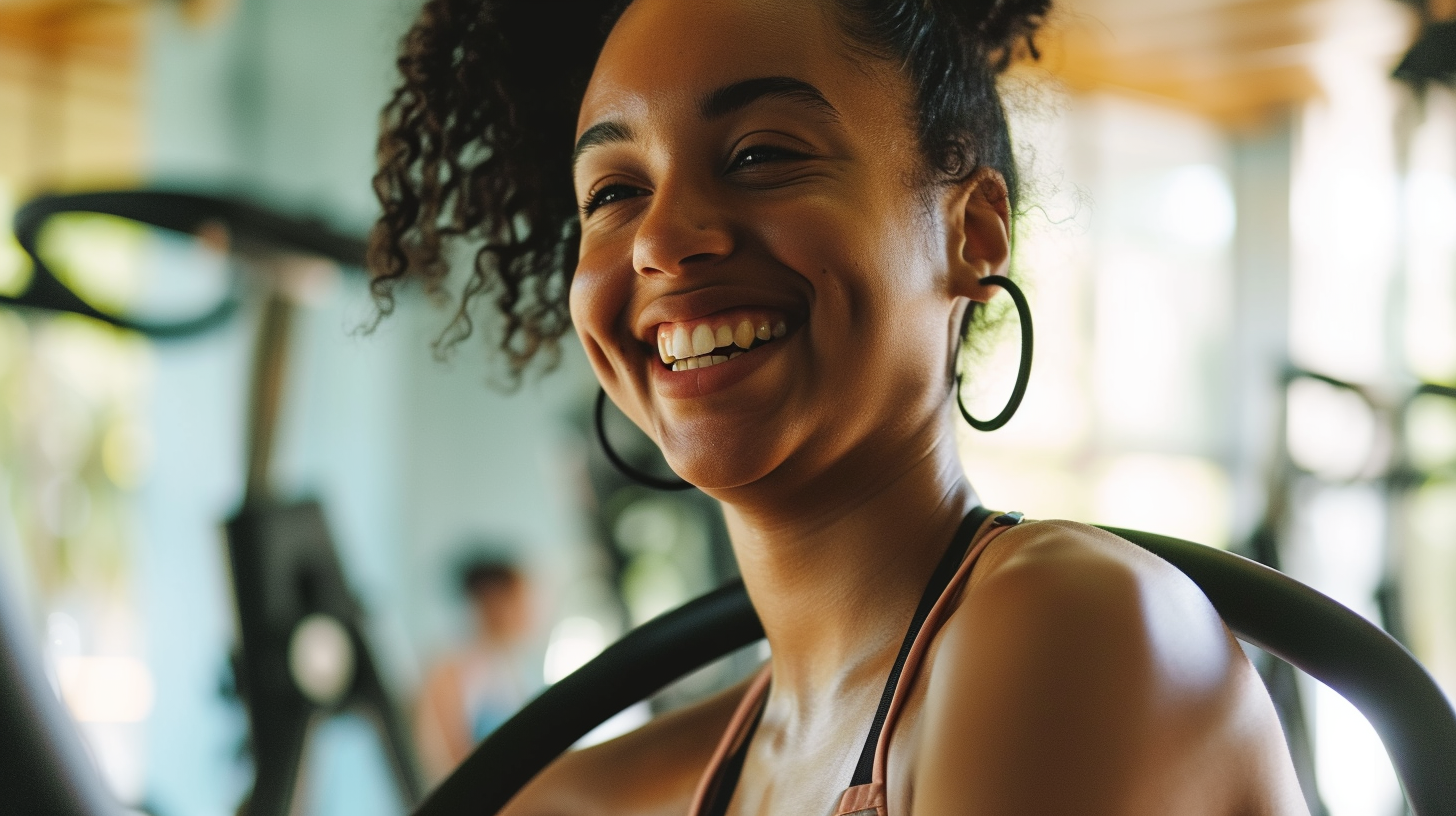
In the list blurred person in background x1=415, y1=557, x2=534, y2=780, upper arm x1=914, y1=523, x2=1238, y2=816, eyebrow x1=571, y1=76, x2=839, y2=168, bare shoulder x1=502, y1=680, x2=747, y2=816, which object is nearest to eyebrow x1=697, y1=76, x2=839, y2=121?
eyebrow x1=571, y1=76, x2=839, y2=168

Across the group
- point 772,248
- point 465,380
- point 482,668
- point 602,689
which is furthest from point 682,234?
point 465,380

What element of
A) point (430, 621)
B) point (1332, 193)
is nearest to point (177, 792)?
point (430, 621)

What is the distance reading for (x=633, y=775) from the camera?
1.13 meters

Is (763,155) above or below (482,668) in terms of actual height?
above

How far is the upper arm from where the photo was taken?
64 cm

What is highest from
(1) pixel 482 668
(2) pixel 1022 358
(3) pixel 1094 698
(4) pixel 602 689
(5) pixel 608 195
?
(5) pixel 608 195

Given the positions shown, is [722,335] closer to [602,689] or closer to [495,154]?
[602,689]

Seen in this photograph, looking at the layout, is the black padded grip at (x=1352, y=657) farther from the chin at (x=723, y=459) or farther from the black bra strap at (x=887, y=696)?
the chin at (x=723, y=459)

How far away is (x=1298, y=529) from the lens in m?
3.68

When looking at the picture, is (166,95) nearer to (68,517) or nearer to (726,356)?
(68,517)

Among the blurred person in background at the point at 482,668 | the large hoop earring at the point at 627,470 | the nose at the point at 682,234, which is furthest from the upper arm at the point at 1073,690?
the blurred person in background at the point at 482,668

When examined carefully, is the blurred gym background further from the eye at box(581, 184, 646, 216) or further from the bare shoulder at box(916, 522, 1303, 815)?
the bare shoulder at box(916, 522, 1303, 815)

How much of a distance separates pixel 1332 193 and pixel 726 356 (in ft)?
22.4

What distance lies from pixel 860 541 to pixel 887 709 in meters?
0.15
